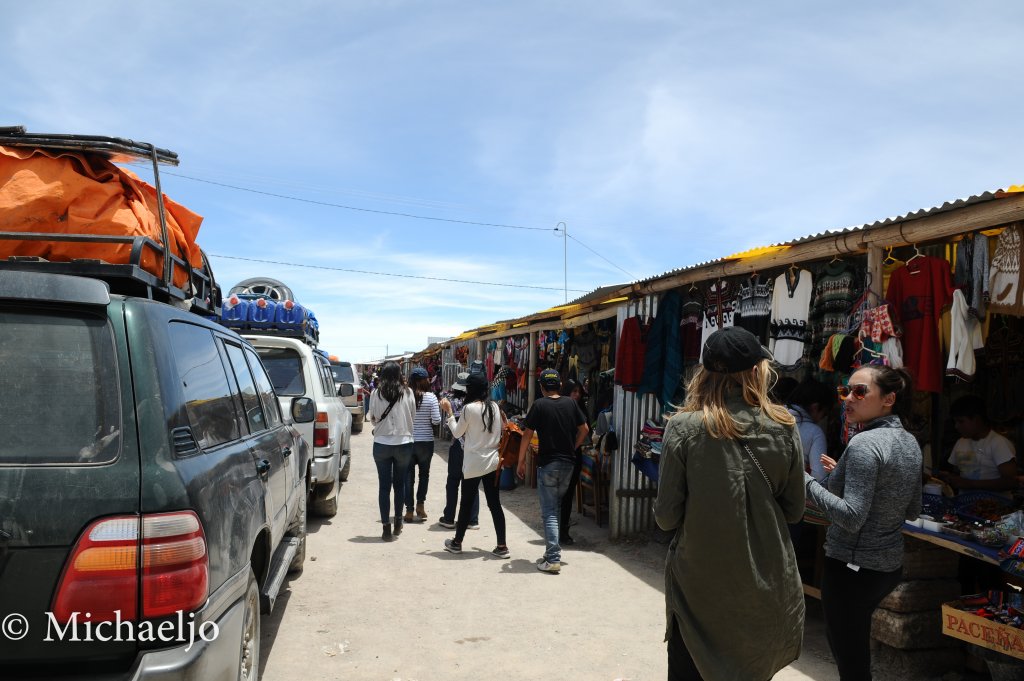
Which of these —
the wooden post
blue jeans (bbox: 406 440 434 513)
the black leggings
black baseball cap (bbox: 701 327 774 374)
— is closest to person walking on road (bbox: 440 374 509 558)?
the black leggings

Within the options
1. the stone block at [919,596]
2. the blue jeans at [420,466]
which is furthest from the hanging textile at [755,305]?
the blue jeans at [420,466]

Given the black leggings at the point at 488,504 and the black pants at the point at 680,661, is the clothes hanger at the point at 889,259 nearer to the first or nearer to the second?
the black pants at the point at 680,661

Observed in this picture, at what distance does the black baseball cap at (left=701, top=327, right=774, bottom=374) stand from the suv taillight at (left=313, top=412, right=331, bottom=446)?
5927mm

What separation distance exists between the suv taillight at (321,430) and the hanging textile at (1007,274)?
6255 millimetres

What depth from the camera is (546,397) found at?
718cm

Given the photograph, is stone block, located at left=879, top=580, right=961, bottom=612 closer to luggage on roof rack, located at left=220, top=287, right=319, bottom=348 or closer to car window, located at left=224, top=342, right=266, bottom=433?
car window, located at left=224, top=342, right=266, bottom=433

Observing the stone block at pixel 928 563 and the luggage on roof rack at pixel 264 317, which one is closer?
the stone block at pixel 928 563

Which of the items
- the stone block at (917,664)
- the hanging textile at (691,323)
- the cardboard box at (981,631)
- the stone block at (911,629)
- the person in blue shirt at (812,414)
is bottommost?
the stone block at (917,664)

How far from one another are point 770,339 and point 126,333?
5242mm

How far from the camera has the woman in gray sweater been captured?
3.14m

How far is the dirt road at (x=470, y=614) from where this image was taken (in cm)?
447

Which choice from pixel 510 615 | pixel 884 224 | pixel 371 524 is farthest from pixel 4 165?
pixel 371 524

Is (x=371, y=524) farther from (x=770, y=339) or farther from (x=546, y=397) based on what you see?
(x=770, y=339)

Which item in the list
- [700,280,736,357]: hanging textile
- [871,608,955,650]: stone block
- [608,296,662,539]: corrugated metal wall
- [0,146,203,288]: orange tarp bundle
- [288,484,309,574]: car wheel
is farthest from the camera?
[608,296,662,539]: corrugated metal wall
